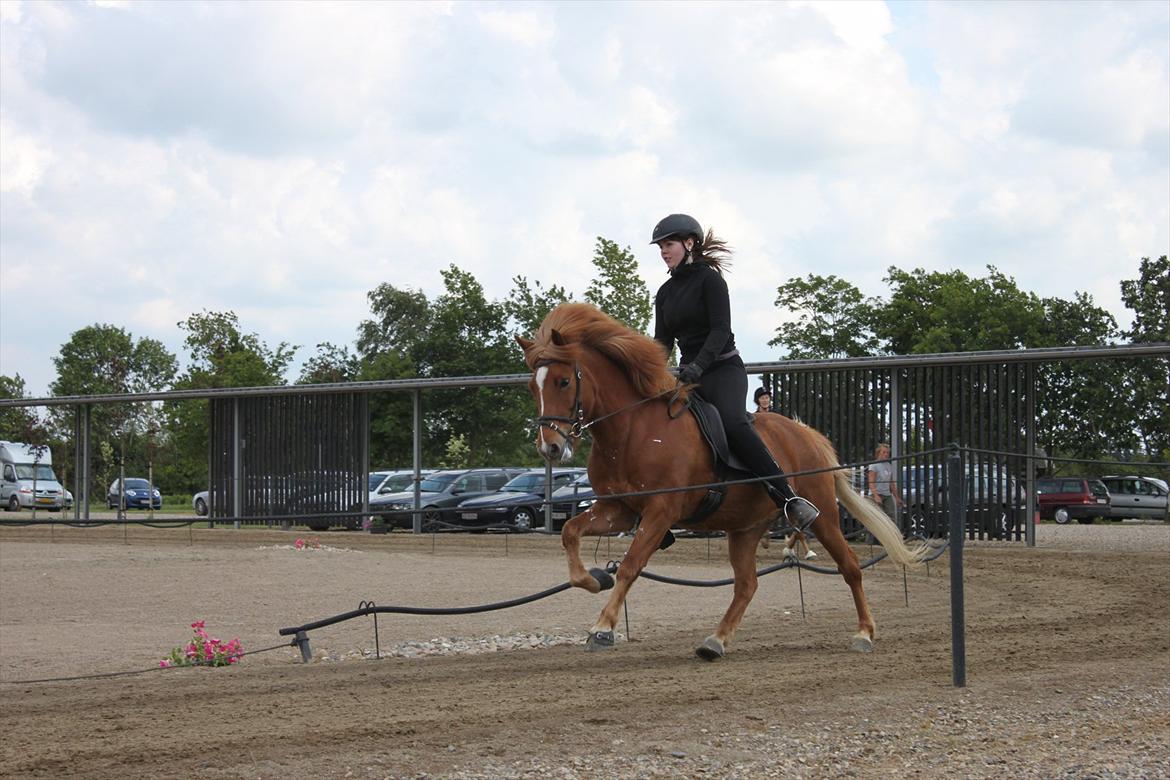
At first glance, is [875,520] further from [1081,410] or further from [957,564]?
[1081,410]

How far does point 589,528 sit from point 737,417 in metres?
1.48

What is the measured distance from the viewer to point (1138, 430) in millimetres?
51062

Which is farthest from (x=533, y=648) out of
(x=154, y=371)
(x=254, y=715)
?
(x=154, y=371)

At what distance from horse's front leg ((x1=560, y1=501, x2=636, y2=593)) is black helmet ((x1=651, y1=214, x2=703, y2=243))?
2023 mm

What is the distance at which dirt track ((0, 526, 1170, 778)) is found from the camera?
571 centimetres

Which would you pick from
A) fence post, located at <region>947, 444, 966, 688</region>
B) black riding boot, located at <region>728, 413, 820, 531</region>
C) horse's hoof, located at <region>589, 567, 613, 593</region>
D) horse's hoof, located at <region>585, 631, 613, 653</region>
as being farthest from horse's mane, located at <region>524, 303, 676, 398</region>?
fence post, located at <region>947, 444, 966, 688</region>

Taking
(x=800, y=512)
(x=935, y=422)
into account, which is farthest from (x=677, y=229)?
(x=935, y=422)

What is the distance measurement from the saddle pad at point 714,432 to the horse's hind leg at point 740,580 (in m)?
0.82

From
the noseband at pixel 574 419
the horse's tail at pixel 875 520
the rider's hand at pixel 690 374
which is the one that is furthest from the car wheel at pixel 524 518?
the noseband at pixel 574 419

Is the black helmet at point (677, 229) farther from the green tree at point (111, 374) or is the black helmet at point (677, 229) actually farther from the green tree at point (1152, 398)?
the green tree at point (111, 374)

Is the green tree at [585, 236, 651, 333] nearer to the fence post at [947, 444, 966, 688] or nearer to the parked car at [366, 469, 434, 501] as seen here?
the parked car at [366, 469, 434, 501]

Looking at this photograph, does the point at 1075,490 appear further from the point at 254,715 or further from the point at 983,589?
the point at 254,715

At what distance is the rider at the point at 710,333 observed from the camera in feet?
30.3

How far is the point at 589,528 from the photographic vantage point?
8.61 metres
